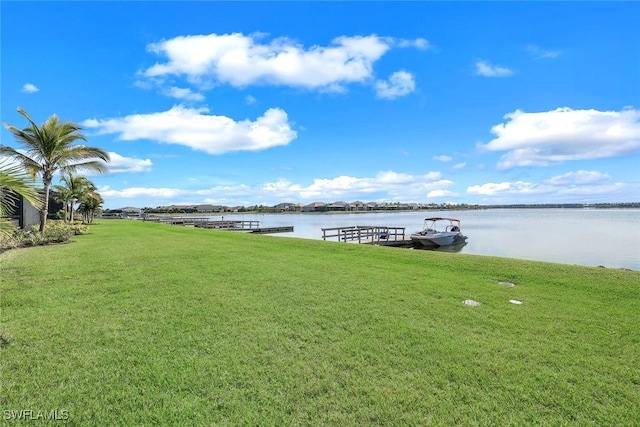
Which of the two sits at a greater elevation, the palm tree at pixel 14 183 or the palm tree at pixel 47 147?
the palm tree at pixel 47 147

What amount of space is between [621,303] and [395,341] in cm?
408

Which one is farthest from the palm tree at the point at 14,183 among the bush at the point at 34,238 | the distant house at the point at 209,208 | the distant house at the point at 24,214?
the distant house at the point at 209,208

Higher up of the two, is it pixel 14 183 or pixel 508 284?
pixel 14 183

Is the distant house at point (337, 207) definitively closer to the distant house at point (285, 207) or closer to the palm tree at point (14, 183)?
the distant house at point (285, 207)

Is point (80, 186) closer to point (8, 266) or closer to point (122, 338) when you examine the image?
point (8, 266)

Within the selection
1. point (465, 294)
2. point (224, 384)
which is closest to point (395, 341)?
point (224, 384)

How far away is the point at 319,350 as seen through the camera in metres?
3.49

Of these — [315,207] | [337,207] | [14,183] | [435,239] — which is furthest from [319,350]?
[337,207]

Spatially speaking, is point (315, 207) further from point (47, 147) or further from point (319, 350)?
point (319, 350)

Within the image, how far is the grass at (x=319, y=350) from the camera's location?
2580 millimetres

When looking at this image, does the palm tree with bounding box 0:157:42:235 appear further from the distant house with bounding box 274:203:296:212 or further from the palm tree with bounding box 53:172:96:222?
the distant house with bounding box 274:203:296:212

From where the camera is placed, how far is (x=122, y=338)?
3.74m

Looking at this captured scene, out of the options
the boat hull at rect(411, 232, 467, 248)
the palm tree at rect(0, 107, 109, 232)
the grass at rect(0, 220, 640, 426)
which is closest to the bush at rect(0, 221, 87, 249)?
the palm tree at rect(0, 107, 109, 232)

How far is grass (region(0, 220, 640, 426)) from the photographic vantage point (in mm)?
2580
